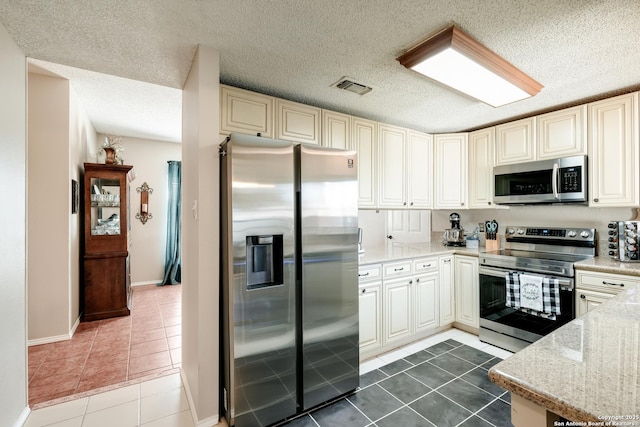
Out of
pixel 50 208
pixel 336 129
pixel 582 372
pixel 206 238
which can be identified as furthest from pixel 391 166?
pixel 50 208

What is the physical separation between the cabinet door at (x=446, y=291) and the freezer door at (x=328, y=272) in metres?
1.43

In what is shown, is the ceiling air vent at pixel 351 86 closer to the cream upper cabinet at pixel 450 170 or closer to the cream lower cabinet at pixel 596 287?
the cream upper cabinet at pixel 450 170

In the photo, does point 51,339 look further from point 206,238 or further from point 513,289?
point 513,289

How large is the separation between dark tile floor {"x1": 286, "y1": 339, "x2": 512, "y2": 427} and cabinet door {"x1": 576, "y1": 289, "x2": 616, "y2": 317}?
82 cm

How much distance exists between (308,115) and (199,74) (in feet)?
3.35

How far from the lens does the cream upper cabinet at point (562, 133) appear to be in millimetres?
2686

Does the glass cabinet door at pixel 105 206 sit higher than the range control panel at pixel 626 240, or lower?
higher

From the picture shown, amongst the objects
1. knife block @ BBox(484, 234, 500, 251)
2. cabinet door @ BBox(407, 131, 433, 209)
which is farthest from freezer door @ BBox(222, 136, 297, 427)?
knife block @ BBox(484, 234, 500, 251)

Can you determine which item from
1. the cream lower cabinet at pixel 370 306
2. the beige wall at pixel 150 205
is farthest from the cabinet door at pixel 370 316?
the beige wall at pixel 150 205

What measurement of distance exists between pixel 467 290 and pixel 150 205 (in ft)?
17.7

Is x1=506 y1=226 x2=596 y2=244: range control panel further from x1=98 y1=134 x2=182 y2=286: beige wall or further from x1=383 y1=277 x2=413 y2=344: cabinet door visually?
x1=98 y1=134 x2=182 y2=286: beige wall

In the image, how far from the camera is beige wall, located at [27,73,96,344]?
3027mm

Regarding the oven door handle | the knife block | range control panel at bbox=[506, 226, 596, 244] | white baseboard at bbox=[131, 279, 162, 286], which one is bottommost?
white baseboard at bbox=[131, 279, 162, 286]

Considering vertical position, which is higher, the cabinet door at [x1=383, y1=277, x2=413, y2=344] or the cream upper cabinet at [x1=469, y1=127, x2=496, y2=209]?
the cream upper cabinet at [x1=469, y1=127, x2=496, y2=209]
